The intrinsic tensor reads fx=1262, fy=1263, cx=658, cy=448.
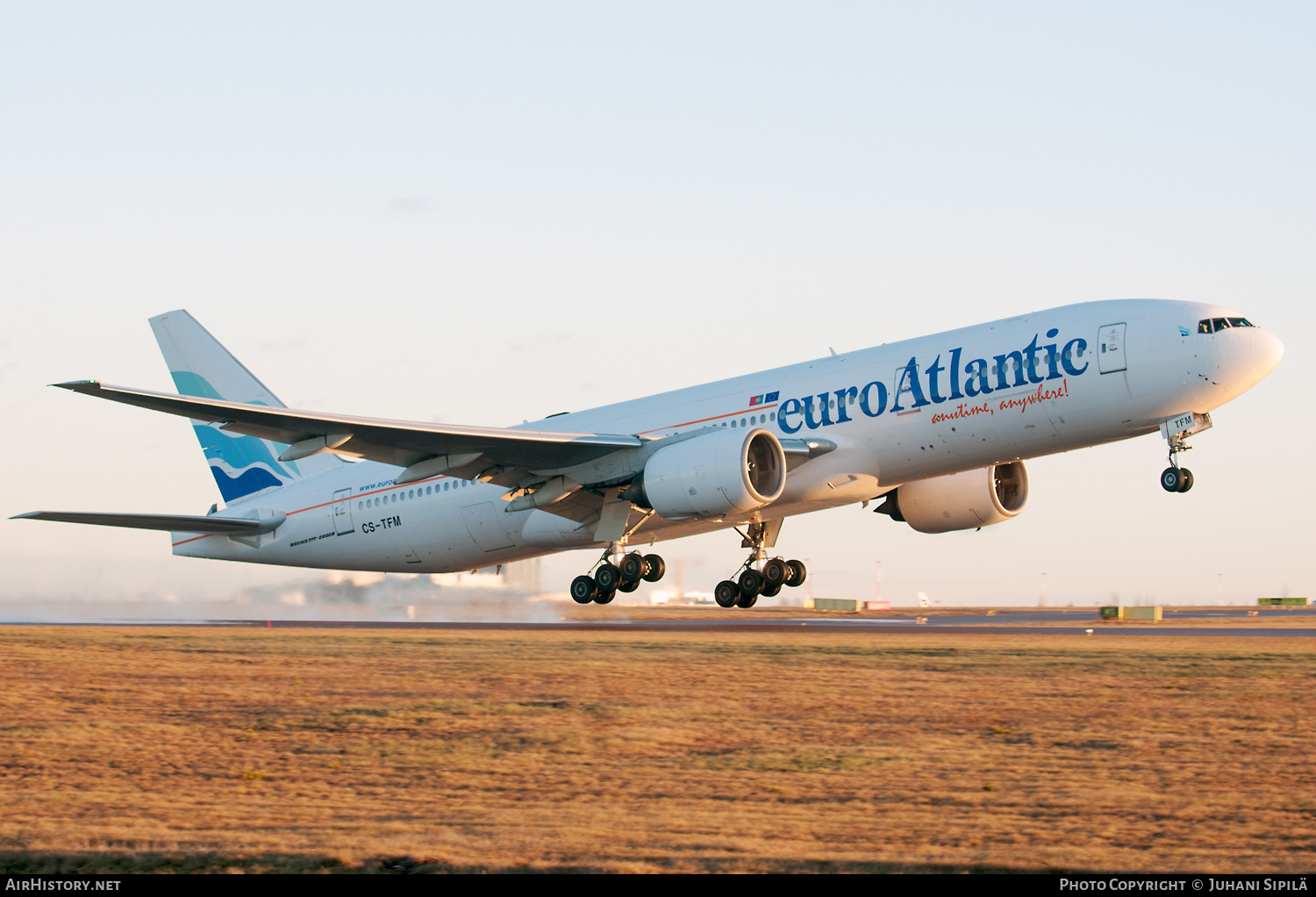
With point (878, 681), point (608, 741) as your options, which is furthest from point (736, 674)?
point (608, 741)

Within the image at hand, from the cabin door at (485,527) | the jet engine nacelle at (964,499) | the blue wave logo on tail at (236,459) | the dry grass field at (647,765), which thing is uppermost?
the blue wave logo on tail at (236,459)

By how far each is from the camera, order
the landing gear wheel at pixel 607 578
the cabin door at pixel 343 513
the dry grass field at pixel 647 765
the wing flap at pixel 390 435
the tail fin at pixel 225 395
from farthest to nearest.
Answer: the tail fin at pixel 225 395 < the cabin door at pixel 343 513 < the landing gear wheel at pixel 607 578 < the wing flap at pixel 390 435 < the dry grass field at pixel 647 765

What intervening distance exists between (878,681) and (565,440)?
11.6 metres

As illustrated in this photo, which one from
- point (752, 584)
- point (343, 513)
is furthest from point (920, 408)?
point (343, 513)

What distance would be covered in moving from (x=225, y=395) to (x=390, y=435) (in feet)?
48.1

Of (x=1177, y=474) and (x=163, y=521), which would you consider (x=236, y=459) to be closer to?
(x=163, y=521)

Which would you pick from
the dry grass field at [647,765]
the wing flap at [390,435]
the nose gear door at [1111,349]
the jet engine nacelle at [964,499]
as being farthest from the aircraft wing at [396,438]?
the nose gear door at [1111,349]

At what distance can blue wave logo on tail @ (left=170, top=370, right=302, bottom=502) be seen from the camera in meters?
40.2

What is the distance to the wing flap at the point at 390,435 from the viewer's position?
24484 mm

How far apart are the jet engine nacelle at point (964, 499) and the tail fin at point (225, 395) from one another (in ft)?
59.1

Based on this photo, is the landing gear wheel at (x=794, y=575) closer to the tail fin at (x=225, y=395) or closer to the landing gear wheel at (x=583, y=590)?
the landing gear wheel at (x=583, y=590)

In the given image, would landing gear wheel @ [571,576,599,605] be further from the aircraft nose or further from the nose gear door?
the aircraft nose

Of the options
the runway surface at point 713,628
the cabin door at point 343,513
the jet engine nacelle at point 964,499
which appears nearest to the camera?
the jet engine nacelle at point 964,499

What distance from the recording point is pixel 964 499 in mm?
33812
